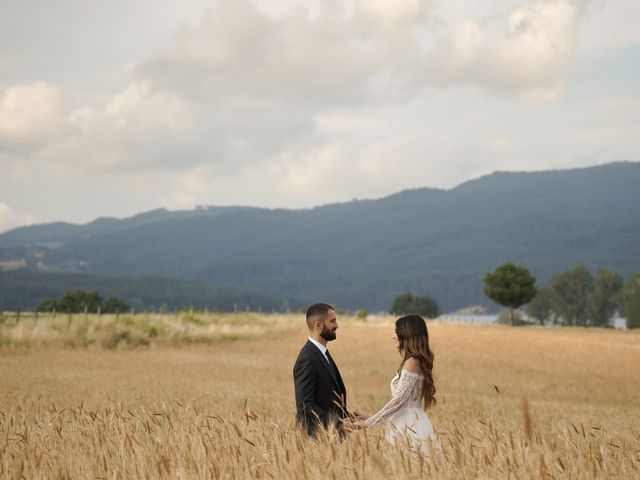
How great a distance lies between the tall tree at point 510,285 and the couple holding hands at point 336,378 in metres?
85.9

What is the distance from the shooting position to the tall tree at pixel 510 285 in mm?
92188

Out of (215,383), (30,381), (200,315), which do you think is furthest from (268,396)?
(200,315)

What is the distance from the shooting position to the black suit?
7.76 meters

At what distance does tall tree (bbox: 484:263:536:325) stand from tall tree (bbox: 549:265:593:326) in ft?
275

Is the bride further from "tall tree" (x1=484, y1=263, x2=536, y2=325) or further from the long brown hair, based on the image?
"tall tree" (x1=484, y1=263, x2=536, y2=325)

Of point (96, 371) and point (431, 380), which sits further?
point (96, 371)

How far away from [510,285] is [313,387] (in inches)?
3425

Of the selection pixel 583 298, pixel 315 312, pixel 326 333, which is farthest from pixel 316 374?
pixel 583 298

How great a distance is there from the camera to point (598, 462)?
5.84 metres

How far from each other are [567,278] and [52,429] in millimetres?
175724

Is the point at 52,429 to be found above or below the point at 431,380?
below

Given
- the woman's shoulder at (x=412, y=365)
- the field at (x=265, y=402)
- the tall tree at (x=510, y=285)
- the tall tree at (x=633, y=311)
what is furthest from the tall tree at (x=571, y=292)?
the woman's shoulder at (x=412, y=365)

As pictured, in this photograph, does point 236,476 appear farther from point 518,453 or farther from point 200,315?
point 200,315

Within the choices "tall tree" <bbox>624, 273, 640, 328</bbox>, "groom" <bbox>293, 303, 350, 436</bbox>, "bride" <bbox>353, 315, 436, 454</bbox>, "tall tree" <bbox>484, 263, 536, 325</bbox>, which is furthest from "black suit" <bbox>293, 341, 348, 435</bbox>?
"tall tree" <bbox>624, 273, 640, 328</bbox>
